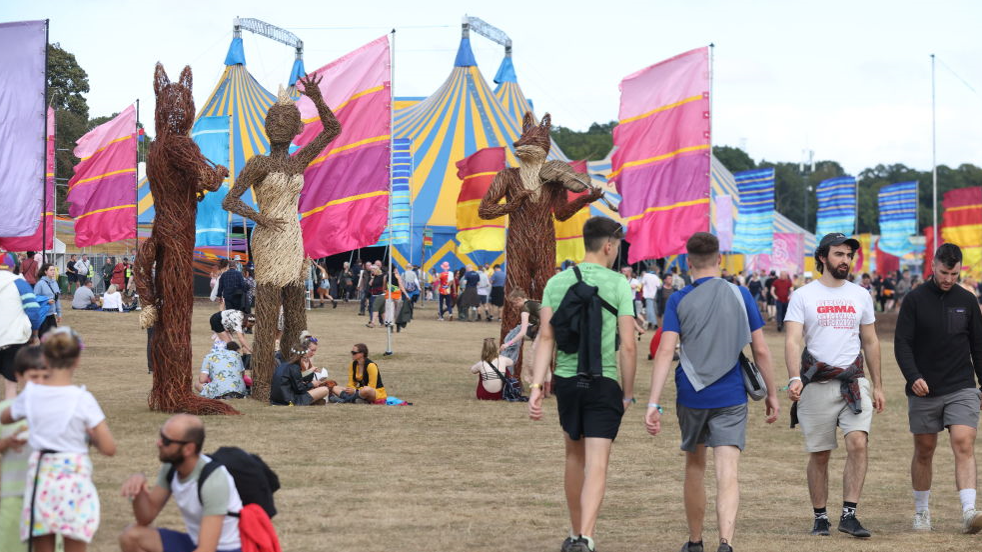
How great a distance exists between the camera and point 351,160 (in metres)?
15.4

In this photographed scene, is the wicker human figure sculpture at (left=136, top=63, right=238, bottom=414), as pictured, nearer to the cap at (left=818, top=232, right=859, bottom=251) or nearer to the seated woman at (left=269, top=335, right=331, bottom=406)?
the seated woman at (left=269, top=335, right=331, bottom=406)

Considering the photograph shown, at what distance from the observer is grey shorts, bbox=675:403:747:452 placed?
642 centimetres

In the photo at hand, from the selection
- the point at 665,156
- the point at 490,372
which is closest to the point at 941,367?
the point at 490,372

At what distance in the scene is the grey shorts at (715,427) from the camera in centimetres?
642

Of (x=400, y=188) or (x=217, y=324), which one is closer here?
A: (x=217, y=324)

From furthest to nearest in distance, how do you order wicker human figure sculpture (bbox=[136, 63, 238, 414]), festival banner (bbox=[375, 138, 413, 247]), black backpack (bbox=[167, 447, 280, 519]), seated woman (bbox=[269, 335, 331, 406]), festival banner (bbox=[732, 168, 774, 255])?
1. festival banner (bbox=[732, 168, 774, 255])
2. festival banner (bbox=[375, 138, 413, 247])
3. seated woman (bbox=[269, 335, 331, 406])
4. wicker human figure sculpture (bbox=[136, 63, 238, 414])
5. black backpack (bbox=[167, 447, 280, 519])

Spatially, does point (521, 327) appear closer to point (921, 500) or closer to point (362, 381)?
point (362, 381)

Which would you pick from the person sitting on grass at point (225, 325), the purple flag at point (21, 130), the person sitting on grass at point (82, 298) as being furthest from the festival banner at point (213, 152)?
the purple flag at point (21, 130)

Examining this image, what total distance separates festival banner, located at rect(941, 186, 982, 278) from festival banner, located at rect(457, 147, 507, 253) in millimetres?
15653

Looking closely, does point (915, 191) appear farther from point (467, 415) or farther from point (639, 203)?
point (467, 415)

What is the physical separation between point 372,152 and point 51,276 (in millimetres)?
5455

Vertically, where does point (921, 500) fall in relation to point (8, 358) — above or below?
below

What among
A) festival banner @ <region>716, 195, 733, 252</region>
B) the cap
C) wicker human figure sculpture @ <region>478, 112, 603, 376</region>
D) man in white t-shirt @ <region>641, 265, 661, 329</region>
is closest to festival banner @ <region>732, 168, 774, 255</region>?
festival banner @ <region>716, 195, 733, 252</region>

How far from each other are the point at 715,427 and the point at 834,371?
120cm
